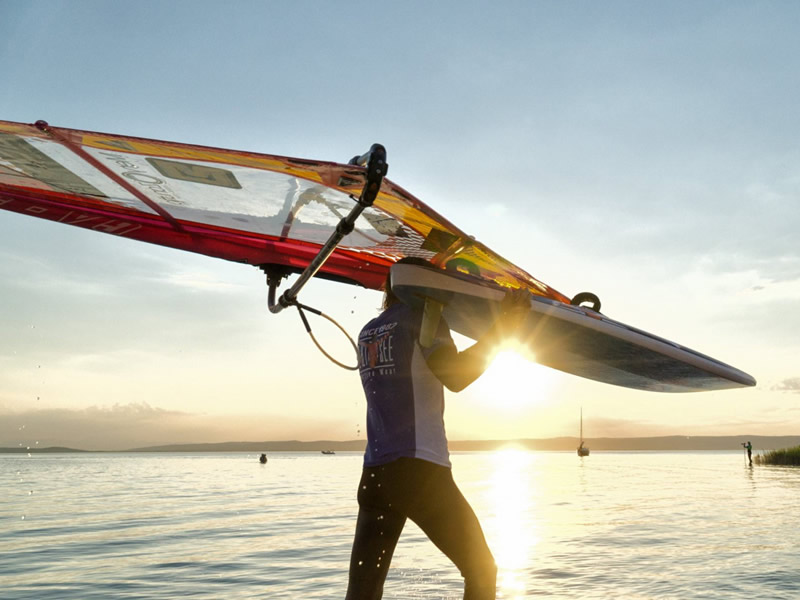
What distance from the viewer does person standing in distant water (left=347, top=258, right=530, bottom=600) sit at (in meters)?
2.34

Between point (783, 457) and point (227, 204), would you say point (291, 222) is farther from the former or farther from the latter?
point (783, 457)

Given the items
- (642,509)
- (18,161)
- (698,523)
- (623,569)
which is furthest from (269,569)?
(642,509)

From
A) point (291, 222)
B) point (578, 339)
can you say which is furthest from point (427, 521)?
point (291, 222)

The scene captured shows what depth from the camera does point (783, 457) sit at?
45.1 m

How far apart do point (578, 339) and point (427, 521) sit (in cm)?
144

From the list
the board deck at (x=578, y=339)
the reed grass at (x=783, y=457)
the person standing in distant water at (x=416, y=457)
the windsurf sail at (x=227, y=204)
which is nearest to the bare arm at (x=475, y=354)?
the person standing in distant water at (x=416, y=457)

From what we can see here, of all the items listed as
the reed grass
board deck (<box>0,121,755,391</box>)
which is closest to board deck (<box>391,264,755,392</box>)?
board deck (<box>0,121,755,391</box>)

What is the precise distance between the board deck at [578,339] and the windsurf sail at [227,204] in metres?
0.24

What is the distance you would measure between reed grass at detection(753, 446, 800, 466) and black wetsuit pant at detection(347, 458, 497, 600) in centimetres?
4740

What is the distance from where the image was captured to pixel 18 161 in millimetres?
2912

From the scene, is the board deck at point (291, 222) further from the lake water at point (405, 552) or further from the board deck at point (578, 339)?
the lake water at point (405, 552)

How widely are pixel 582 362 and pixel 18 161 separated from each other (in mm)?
3007

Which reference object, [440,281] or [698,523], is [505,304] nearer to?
[440,281]

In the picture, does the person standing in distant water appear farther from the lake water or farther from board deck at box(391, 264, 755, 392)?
the lake water
